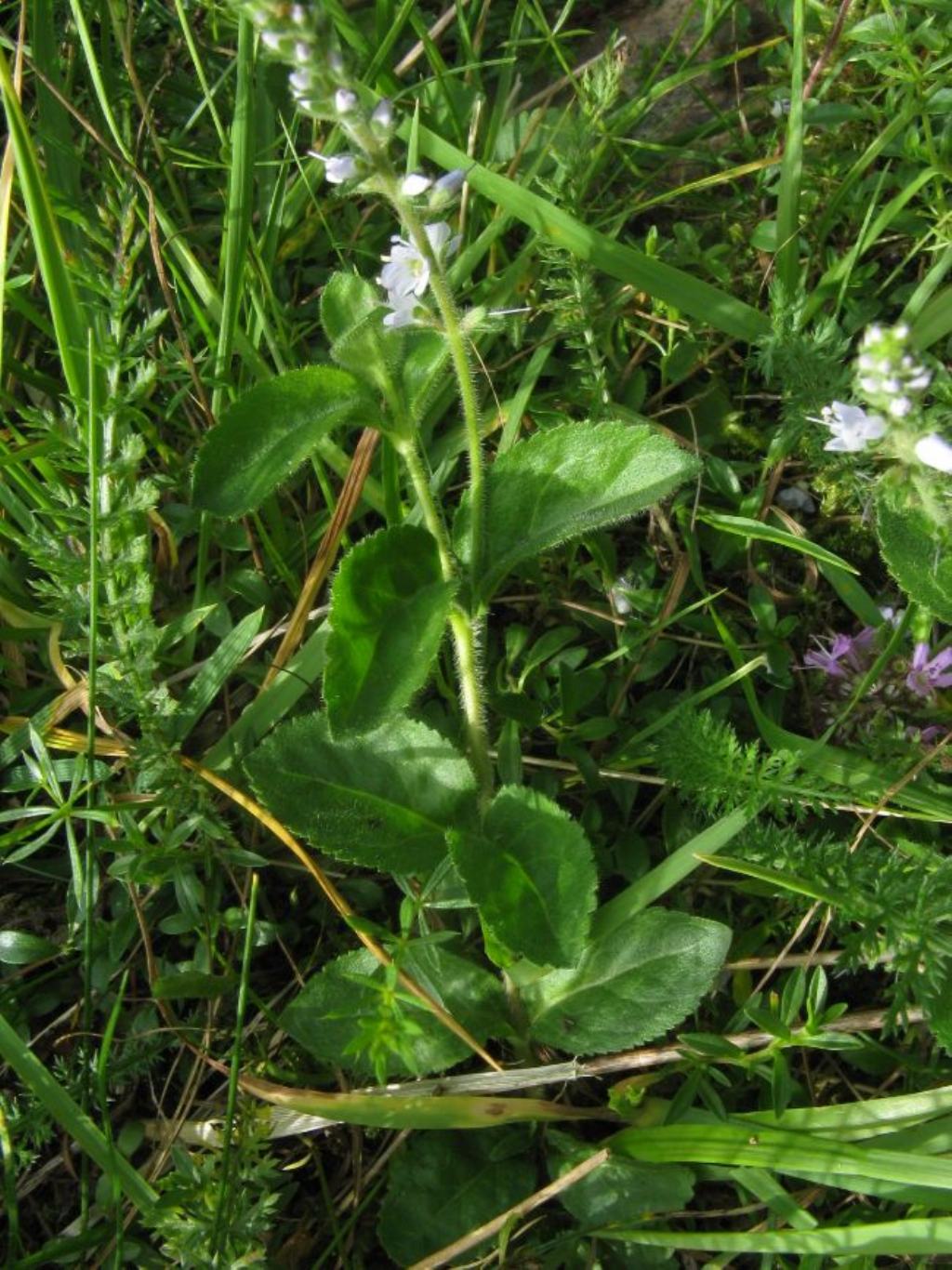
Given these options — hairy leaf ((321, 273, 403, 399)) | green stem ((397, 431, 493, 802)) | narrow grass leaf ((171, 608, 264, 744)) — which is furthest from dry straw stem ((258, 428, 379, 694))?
hairy leaf ((321, 273, 403, 399))

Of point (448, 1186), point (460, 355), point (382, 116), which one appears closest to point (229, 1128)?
point (448, 1186)

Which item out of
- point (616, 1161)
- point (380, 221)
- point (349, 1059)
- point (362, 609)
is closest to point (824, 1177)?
point (616, 1161)

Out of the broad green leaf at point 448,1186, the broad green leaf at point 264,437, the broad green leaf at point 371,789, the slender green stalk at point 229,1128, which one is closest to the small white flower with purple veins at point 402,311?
the broad green leaf at point 264,437

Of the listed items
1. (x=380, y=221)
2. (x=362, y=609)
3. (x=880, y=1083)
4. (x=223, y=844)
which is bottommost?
(x=880, y=1083)

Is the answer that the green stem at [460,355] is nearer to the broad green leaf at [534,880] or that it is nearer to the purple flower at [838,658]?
→ the broad green leaf at [534,880]

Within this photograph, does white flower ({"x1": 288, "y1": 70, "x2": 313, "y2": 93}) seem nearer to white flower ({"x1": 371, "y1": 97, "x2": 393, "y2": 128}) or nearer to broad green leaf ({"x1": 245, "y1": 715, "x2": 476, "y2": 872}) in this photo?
white flower ({"x1": 371, "y1": 97, "x2": 393, "y2": 128})

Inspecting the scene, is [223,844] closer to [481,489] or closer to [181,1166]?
[181,1166]
